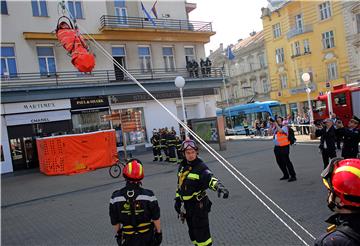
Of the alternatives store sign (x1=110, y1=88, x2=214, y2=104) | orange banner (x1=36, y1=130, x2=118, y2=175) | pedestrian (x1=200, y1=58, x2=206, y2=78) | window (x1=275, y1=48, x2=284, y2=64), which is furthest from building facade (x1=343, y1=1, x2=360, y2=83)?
orange banner (x1=36, y1=130, x2=118, y2=175)

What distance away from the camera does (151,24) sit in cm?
2852

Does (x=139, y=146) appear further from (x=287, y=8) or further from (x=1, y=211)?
(x=287, y=8)

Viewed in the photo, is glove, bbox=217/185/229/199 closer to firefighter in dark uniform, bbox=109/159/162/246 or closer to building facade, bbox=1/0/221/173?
firefighter in dark uniform, bbox=109/159/162/246

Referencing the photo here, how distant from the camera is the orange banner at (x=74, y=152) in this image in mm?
19703

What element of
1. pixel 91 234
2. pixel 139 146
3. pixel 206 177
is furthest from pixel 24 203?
pixel 139 146

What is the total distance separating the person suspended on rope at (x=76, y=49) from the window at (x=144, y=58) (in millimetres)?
10382

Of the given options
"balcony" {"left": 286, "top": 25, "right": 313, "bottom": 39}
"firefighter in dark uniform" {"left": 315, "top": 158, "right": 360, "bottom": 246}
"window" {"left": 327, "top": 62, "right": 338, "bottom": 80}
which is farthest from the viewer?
"balcony" {"left": 286, "top": 25, "right": 313, "bottom": 39}

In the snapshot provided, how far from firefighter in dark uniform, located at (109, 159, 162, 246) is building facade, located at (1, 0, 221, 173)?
59.8 feet

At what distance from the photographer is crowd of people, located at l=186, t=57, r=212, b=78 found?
30094 millimetres

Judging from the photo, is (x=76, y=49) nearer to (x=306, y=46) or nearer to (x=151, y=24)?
(x=151, y=24)

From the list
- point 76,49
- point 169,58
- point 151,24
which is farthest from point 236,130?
point 76,49

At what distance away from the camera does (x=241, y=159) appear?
1823 cm

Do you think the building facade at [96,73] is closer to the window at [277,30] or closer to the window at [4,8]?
the window at [4,8]

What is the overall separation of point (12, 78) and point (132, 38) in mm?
8968
